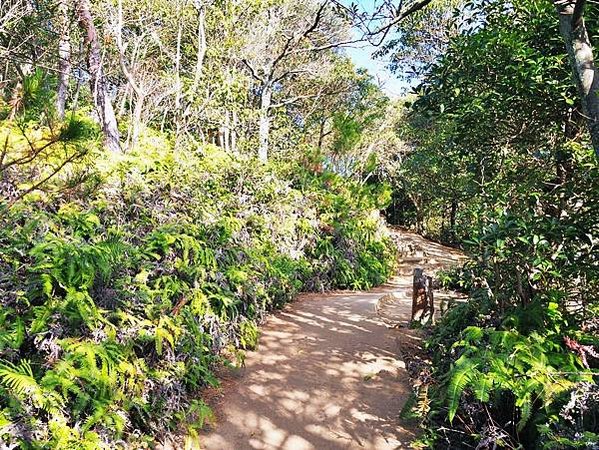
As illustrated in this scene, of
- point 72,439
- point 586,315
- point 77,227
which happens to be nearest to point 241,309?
point 77,227

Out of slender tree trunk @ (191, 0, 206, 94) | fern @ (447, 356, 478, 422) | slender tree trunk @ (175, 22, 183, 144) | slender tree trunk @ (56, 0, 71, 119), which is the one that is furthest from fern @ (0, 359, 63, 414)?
slender tree trunk @ (191, 0, 206, 94)

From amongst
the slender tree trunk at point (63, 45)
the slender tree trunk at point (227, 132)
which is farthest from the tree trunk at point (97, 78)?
the slender tree trunk at point (227, 132)

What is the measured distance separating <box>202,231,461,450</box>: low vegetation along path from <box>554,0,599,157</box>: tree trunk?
262cm

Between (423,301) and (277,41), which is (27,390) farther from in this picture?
(277,41)

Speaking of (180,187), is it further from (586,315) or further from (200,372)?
(586,315)

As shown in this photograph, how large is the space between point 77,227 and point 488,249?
3744mm

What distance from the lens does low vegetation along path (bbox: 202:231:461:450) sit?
3.51m

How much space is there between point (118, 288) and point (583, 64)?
362 centimetres

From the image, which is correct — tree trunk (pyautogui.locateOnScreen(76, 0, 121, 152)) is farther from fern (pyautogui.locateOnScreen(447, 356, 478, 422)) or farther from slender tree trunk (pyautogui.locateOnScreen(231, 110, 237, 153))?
fern (pyautogui.locateOnScreen(447, 356, 478, 422))

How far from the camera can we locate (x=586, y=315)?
137 inches

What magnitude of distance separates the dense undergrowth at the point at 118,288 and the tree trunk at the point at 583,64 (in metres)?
2.71

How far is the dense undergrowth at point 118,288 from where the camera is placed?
107 inches

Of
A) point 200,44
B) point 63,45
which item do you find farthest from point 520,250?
point 63,45

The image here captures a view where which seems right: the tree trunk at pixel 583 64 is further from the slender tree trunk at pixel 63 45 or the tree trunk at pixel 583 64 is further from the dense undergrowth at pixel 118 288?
the slender tree trunk at pixel 63 45
